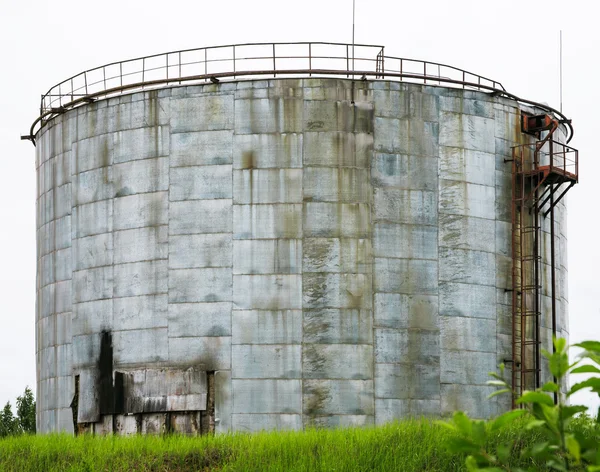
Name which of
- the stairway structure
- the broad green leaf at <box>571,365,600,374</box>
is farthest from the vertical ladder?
the broad green leaf at <box>571,365,600,374</box>

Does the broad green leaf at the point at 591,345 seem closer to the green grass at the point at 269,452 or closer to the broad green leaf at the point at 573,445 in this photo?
the broad green leaf at the point at 573,445

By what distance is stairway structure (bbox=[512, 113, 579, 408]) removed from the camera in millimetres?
27016

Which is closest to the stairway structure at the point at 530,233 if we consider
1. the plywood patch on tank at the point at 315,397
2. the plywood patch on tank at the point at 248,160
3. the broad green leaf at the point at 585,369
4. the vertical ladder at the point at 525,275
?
the vertical ladder at the point at 525,275

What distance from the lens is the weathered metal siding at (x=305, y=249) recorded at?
25.2 meters

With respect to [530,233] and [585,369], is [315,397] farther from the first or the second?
[585,369]

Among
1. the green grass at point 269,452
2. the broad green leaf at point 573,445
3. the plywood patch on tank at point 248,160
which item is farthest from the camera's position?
the plywood patch on tank at point 248,160

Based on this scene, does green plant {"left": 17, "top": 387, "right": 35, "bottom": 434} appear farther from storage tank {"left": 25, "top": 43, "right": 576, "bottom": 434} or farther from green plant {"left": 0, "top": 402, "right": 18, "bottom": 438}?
storage tank {"left": 25, "top": 43, "right": 576, "bottom": 434}

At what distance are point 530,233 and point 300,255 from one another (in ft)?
21.5

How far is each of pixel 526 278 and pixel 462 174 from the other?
3295 millimetres

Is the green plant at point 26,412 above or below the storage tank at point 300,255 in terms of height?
below

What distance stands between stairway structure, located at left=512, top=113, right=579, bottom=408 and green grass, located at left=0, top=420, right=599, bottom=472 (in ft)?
19.2

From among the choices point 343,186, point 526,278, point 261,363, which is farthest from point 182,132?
point 526,278

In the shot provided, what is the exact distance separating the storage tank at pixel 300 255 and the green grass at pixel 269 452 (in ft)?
11.6

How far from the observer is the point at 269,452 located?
Answer: 20.0 m
